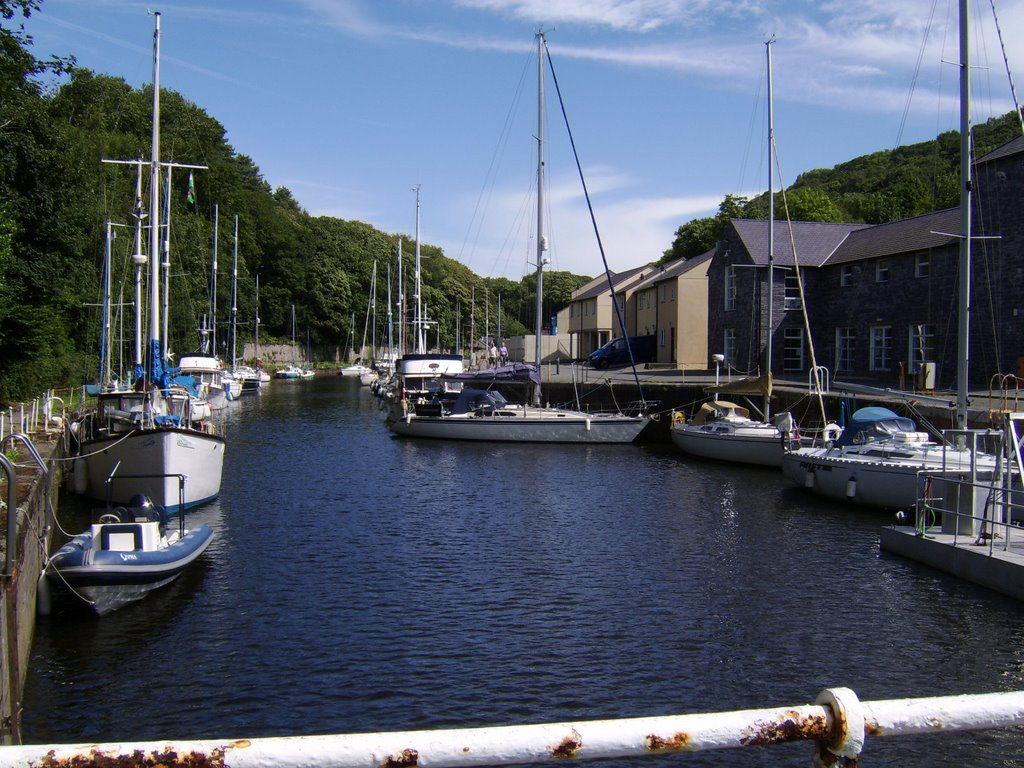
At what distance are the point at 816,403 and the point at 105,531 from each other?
1028 inches

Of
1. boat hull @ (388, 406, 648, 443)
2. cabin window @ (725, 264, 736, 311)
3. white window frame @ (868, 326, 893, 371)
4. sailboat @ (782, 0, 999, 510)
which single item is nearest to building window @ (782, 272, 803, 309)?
cabin window @ (725, 264, 736, 311)

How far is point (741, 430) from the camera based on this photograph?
3147 centimetres

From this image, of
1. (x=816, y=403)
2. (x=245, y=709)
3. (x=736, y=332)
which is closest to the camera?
(x=245, y=709)

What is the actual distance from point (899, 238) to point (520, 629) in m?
35.1

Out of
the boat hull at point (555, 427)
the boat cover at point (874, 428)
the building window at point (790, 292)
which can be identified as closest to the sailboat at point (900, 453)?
the boat cover at point (874, 428)

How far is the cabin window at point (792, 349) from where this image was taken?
4703 centimetres

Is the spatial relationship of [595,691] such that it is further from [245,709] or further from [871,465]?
[871,465]

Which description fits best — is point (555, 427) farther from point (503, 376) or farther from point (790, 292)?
point (790, 292)

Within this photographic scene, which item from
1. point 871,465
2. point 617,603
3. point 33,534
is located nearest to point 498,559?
point 617,603

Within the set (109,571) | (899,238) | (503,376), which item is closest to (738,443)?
(899,238)

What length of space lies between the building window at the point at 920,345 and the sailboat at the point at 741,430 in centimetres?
839

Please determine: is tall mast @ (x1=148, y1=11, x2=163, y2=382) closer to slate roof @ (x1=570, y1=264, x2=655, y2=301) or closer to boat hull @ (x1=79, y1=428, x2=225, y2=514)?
boat hull @ (x1=79, y1=428, x2=225, y2=514)

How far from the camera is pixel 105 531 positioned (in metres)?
14.2

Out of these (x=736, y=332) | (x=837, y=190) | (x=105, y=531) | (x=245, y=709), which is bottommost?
(x=245, y=709)
